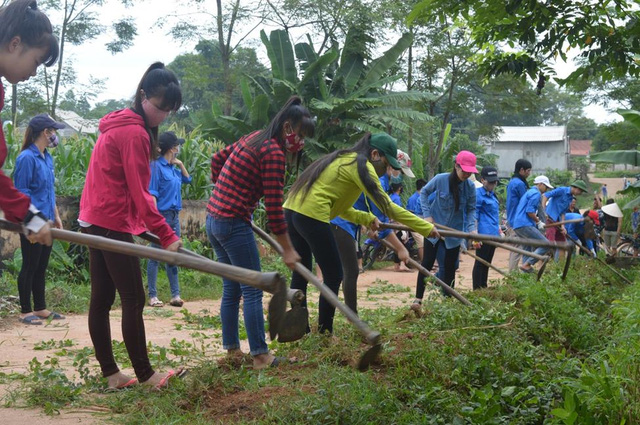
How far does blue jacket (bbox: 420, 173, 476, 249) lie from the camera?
27.0 ft

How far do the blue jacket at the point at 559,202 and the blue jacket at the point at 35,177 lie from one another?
30.0 feet

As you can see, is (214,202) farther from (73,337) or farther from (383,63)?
(383,63)

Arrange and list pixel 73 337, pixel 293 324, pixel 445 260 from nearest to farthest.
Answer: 1. pixel 293 324
2. pixel 73 337
3. pixel 445 260

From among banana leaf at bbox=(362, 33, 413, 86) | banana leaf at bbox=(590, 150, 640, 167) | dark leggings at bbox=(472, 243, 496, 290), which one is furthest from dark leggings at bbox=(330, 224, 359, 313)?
banana leaf at bbox=(362, 33, 413, 86)

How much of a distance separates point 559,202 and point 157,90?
1025 cm

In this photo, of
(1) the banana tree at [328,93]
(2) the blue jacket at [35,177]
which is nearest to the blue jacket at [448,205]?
(2) the blue jacket at [35,177]

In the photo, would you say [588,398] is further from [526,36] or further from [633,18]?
[633,18]

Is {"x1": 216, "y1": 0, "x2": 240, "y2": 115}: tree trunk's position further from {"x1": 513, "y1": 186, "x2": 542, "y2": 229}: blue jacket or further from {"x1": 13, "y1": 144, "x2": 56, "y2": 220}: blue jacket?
{"x1": 13, "y1": 144, "x2": 56, "y2": 220}: blue jacket

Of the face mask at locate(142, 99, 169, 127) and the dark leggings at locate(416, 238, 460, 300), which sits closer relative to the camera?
the face mask at locate(142, 99, 169, 127)

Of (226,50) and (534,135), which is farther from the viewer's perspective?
(534,135)

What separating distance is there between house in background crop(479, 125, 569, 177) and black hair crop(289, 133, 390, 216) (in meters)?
57.1

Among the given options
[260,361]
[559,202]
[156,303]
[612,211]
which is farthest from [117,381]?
[612,211]

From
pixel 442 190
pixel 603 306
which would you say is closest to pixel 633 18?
pixel 442 190

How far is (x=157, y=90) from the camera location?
15.5 feet
